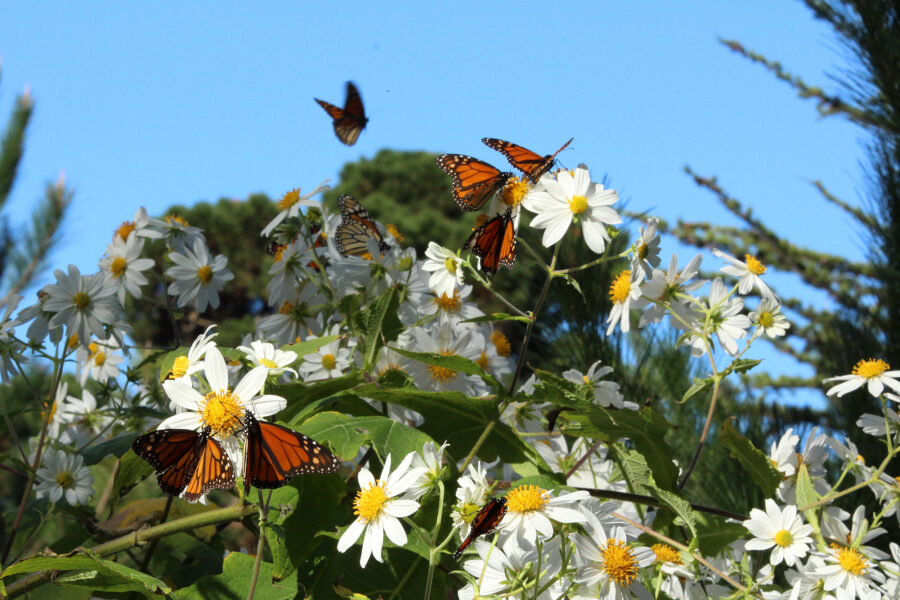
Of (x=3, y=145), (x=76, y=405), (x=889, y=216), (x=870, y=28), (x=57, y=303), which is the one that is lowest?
(x=76, y=405)

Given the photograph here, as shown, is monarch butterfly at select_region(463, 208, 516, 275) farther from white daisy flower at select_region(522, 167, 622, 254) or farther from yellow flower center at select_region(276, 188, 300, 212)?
yellow flower center at select_region(276, 188, 300, 212)

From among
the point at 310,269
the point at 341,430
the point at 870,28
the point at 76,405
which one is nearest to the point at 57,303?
the point at 310,269

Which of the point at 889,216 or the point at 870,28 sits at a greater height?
the point at 870,28

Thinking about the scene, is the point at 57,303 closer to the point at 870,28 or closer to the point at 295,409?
the point at 295,409

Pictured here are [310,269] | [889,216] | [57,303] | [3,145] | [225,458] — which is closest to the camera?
[225,458]

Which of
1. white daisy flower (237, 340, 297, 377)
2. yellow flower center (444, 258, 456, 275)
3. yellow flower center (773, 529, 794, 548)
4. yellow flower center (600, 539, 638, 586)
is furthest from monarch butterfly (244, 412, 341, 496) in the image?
yellow flower center (773, 529, 794, 548)

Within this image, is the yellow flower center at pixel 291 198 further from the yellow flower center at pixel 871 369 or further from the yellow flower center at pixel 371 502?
the yellow flower center at pixel 871 369

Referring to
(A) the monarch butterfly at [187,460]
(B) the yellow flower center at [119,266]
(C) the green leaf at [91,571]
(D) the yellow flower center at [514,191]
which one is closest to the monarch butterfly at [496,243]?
(D) the yellow flower center at [514,191]
